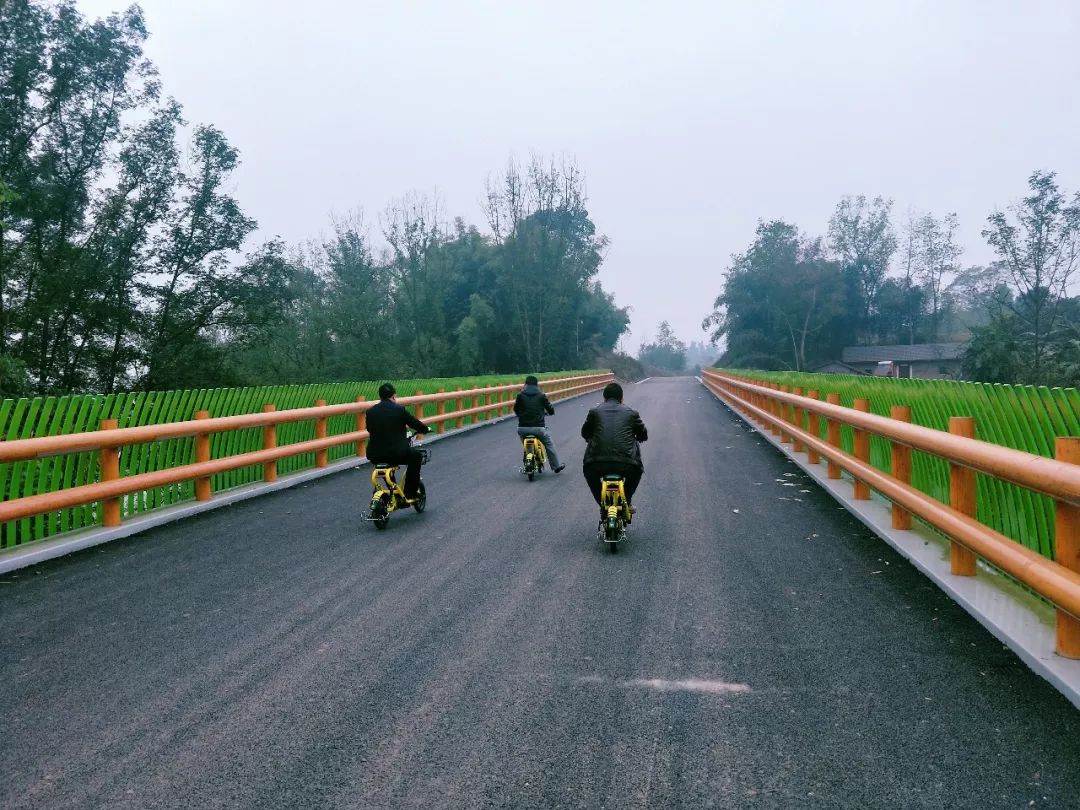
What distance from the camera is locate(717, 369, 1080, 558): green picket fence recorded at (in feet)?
16.7

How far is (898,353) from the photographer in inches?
3809

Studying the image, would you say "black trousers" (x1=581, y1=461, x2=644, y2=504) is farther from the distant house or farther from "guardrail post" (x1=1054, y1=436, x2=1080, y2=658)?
the distant house

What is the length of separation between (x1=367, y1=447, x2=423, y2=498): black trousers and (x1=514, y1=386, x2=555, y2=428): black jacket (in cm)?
354

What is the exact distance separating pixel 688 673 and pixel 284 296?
44125 millimetres

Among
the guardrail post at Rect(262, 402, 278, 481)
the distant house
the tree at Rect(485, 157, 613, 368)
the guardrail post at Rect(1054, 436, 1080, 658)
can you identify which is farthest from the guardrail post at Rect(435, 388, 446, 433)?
the distant house

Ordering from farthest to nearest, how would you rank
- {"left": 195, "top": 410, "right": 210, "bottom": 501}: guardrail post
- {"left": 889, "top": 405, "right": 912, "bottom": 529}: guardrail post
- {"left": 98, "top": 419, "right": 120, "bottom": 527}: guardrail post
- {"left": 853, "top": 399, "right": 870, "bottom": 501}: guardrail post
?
{"left": 195, "top": 410, "right": 210, "bottom": 501}: guardrail post < {"left": 853, "top": 399, "right": 870, "bottom": 501}: guardrail post < {"left": 98, "top": 419, "right": 120, "bottom": 527}: guardrail post < {"left": 889, "top": 405, "right": 912, "bottom": 529}: guardrail post

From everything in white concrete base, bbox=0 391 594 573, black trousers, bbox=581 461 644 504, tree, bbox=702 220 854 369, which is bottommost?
white concrete base, bbox=0 391 594 573

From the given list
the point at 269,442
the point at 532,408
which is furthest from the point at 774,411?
the point at 269,442

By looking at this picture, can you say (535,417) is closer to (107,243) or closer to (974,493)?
(974,493)

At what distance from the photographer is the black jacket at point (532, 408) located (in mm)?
12104

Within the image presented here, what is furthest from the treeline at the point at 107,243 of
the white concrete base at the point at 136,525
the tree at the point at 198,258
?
the white concrete base at the point at 136,525

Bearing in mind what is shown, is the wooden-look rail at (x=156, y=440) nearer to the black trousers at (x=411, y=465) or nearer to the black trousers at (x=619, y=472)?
the black trousers at (x=411, y=465)

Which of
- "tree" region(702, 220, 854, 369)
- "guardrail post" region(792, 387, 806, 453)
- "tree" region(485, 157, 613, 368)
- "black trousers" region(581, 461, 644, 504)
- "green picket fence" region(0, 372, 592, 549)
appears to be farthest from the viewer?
"tree" region(702, 220, 854, 369)

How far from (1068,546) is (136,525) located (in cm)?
752
